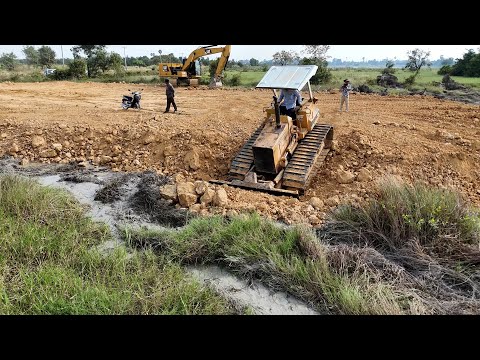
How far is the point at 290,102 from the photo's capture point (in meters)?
7.01

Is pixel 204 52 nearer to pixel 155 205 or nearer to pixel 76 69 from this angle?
pixel 76 69

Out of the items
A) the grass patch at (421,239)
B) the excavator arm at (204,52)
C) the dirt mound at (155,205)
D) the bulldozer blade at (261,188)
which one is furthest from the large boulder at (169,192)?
the excavator arm at (204,52)

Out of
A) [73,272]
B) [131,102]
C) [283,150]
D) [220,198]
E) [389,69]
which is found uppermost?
[389,69]

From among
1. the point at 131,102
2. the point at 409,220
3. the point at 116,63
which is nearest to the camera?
the point at 409,220

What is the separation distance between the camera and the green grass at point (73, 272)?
11.0 ft

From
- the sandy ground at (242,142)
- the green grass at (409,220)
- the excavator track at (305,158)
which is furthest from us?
the excavator track at (305,158)

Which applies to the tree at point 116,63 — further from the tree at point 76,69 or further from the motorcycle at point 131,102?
the motorcycle at point 131,102

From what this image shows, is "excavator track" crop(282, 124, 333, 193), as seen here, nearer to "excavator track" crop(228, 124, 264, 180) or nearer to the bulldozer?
the bulldozer

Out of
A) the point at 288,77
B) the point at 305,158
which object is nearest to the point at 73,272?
the point at 305,158

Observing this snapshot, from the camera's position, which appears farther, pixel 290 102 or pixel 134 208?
pixel 290 102

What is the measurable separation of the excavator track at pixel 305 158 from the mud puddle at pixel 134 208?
2.20 metres

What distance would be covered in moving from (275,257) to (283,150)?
119 inches

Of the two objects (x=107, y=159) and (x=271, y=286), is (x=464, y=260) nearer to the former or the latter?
(x=271, y=286)
